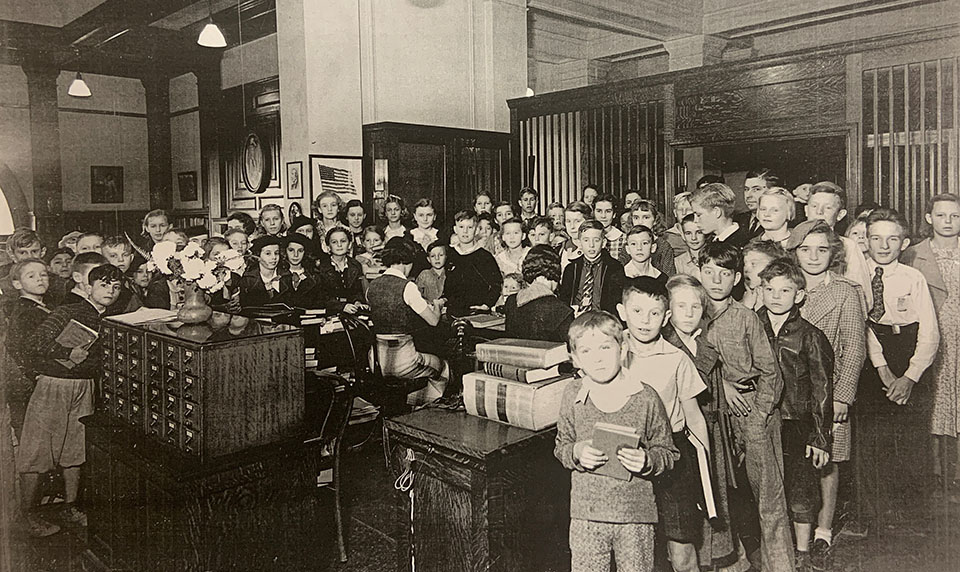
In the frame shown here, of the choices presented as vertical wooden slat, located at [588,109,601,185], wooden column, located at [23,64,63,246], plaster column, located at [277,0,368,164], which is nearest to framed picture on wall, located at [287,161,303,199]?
plaster column, located at [277,0,368,164]

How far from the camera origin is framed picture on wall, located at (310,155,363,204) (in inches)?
197

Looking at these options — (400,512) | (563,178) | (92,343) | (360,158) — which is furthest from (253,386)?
(563,178)

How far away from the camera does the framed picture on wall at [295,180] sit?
16.4ft

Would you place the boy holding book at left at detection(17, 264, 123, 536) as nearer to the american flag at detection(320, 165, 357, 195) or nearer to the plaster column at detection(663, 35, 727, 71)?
the american flag at detection(320, 165, 357, 195)

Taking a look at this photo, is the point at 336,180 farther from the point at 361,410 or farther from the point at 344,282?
the point at 361,410

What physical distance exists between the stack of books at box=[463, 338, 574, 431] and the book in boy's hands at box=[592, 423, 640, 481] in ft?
0.51

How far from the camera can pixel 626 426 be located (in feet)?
5.20

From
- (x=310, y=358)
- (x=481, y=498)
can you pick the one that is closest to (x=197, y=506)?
(x=481, y=498)

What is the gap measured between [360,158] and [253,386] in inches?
132

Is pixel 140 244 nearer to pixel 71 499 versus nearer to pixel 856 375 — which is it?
pixel 71 499

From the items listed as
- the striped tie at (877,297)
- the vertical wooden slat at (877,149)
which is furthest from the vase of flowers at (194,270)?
the vertical wooden slat at (877,149)

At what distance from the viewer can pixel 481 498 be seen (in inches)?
63.2

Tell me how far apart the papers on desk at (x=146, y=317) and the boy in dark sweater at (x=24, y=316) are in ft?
0.97

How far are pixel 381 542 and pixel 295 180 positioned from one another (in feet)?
10.7
